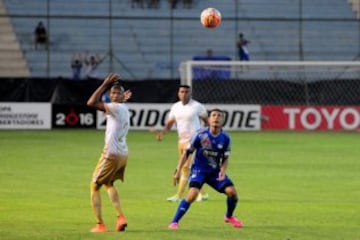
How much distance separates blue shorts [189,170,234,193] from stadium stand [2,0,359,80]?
29.9 m

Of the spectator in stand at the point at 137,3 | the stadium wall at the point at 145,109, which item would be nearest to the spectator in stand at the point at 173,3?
the spectator in stand at the point at 137,3

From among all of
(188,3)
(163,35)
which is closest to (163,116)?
(163,35)

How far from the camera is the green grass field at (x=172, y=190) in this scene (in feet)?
53.0

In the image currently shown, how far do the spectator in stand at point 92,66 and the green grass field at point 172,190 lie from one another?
764 cm

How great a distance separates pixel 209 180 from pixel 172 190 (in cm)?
626

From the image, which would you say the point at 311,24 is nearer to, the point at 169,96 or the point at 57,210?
the point at 169,96

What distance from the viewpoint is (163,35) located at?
48500mm

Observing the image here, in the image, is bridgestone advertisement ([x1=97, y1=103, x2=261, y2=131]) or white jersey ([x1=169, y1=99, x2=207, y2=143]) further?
bridgestone advertisement ([x1=97, y1=103, x2=261, y2=131])

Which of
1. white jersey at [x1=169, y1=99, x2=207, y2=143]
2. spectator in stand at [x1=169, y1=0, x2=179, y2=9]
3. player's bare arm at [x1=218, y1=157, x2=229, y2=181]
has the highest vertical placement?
spectator in stand at [x1=169, y1=0, x2=179, y2=9]

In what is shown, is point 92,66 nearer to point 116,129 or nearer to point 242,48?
point 242,48

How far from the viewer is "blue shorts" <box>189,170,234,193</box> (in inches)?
653

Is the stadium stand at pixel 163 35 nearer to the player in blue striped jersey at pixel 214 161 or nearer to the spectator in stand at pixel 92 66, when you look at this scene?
the spectator in stand at pixel 92 66

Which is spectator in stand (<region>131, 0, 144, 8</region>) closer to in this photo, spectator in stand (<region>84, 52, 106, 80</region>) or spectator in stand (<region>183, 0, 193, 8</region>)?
spectator in stand (<region>183, 0, 193, 8</region>)

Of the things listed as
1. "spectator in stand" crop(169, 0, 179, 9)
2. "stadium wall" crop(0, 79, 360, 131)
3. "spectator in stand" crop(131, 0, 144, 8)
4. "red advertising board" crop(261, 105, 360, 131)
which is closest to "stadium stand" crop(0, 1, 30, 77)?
"stadium wall" crop(0, 79, 360, 131)
